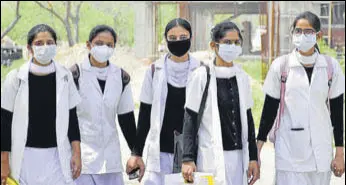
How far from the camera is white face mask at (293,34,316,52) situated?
5.39 meters

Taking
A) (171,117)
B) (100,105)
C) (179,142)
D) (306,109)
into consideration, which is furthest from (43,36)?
(306,109)

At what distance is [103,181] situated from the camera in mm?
5754

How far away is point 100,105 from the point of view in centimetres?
559

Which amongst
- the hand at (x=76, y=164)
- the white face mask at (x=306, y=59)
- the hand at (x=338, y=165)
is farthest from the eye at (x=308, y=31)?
the hand at (x=76, y=164)

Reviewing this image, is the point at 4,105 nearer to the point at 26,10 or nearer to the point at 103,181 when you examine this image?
the point at 103,181

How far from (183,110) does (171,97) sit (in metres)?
0.13

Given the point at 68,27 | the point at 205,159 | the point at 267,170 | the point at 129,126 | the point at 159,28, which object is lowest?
the point at 267,170

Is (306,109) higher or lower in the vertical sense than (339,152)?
higher

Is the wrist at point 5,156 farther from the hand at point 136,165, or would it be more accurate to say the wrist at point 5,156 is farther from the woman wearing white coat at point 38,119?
the hand at point 136,165

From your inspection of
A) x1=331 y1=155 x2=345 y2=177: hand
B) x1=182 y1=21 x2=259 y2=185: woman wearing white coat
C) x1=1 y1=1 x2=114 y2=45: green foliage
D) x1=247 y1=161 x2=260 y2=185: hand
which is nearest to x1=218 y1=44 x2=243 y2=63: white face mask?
x1=182 y1=21 x2=259 y2=185: woman wearing white coat

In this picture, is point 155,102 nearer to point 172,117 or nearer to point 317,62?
point 172,117

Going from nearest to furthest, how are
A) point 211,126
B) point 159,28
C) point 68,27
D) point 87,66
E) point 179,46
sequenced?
1. point 211,126
2. point 179,46
3. point 87,66
4. point 159,28
5. point 68,27

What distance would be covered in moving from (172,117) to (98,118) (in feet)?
1.88

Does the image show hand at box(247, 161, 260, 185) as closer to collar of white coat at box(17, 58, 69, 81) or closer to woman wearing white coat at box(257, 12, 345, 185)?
woman wearing white coat at box(257, 12, 345, 185)
